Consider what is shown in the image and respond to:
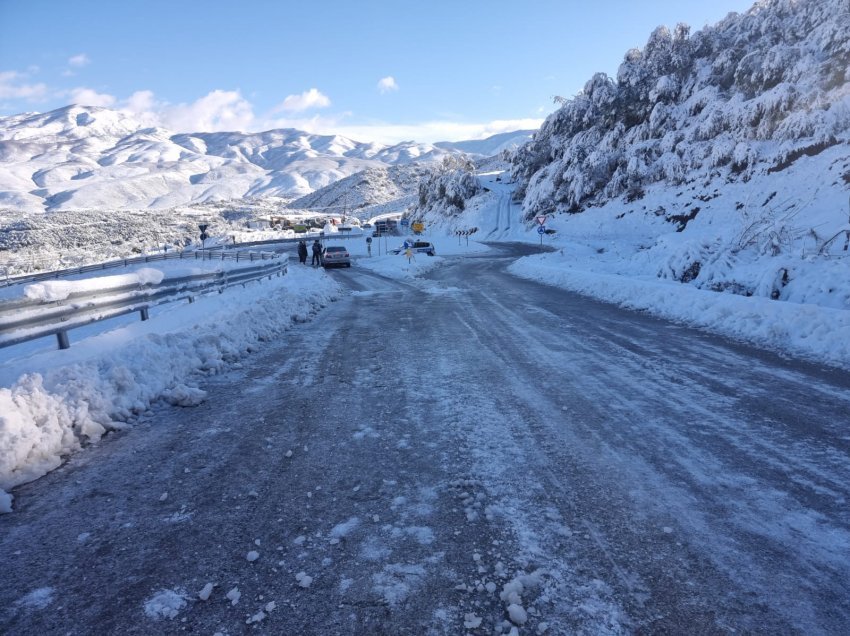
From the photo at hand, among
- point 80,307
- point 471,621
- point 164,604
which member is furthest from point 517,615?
point 80,307

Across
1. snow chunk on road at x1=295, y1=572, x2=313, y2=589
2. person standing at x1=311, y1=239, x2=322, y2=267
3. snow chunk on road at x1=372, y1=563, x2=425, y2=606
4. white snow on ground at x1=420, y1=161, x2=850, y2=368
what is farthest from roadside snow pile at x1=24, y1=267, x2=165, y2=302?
person standing at x1=311, y1=239, x2=322, y2=267

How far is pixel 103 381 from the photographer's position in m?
5.20

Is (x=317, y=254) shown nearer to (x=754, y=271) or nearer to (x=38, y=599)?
(x=754, y=271)

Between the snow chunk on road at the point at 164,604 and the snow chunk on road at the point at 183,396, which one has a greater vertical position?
the snow chunk on road at the point at 164,604

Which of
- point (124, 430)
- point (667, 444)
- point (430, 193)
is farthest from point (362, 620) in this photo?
point (430, 193)

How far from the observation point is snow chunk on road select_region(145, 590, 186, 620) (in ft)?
7.91

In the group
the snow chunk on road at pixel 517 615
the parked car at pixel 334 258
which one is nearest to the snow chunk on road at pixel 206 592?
the snow chunk on road at pixel 517 615

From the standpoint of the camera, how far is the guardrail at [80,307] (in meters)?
5.31

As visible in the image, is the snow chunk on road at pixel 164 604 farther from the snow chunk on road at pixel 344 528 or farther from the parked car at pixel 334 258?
the parked car at pixel 334 258

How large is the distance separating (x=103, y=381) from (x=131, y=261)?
112 feet

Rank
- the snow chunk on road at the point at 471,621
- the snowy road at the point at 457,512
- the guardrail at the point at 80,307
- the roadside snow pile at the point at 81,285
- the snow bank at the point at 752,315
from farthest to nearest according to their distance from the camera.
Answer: the snow bank at the point at 752,315 → the roadside snow pile at the point at 81,285 → the guardrail at the point at 80,307 → the snowy road at the point at 457,512 → the snow chunk on road at the point at 471,621

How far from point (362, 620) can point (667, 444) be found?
3162 millimetres

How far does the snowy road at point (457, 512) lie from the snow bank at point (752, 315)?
131cm

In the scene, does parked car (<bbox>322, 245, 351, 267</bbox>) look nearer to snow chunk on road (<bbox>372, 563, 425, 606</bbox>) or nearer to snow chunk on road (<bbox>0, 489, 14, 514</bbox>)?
snow chunk on road (<bbox>0, 489, 14, 514</bbox>)
